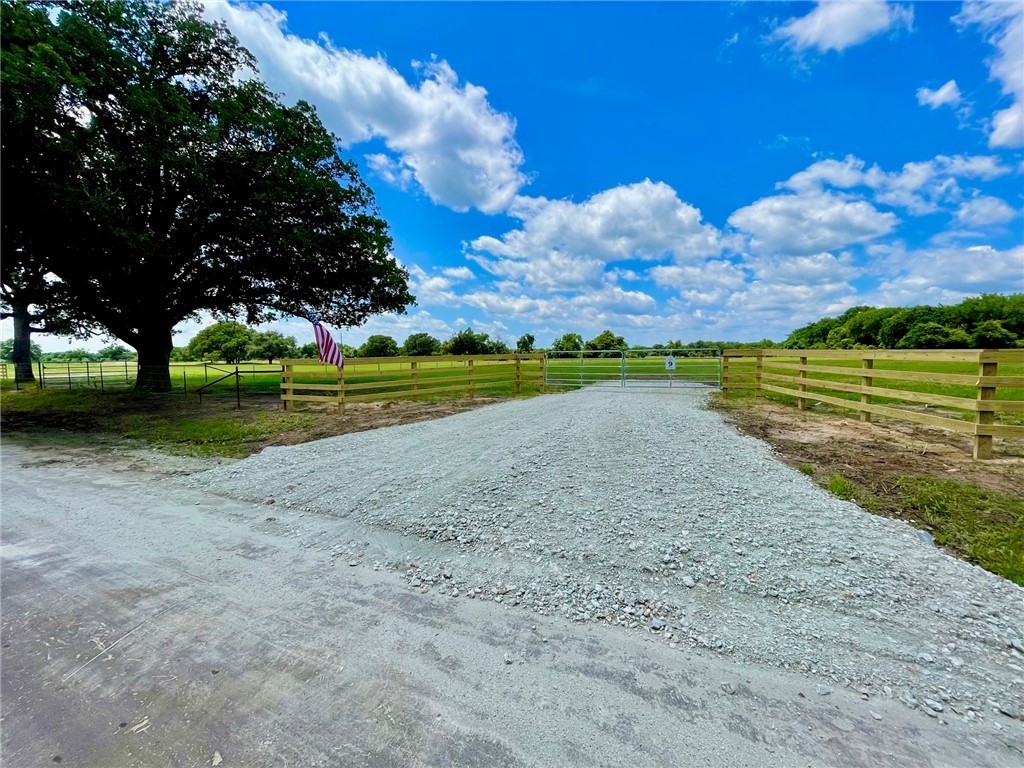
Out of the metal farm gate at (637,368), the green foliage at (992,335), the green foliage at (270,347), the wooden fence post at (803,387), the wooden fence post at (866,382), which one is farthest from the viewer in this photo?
the green foliage at (270,347)

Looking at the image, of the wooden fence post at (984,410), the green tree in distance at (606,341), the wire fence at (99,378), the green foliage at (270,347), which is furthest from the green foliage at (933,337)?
the green foliage at (270,347)

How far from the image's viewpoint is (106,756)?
1.53 metres

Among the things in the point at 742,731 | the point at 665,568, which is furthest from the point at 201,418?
the point at 742,731

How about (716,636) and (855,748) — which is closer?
(855,748)

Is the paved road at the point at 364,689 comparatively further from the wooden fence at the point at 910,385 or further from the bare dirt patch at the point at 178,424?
the wooden fence at the point at 910,385

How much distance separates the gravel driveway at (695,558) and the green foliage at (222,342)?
62517 mm

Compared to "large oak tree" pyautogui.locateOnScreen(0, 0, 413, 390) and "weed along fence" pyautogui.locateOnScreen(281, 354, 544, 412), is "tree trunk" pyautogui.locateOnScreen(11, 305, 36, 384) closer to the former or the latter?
"large oak tree" pyautogui.locateOnScreen(0, 0, 413, 390)

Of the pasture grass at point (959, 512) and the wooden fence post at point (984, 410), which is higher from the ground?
the wooden fence post at point (984, 410)

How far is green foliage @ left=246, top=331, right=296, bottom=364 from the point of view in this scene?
5538 centimetres

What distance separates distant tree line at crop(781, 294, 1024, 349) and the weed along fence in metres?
21.7

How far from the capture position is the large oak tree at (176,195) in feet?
31.0

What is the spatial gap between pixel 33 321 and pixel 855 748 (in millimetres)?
24840

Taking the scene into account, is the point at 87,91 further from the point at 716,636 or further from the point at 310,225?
the point at 716,636

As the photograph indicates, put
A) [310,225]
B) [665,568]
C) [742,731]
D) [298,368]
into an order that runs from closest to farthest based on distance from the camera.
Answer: [742,731], [665,568], [298,368], [310,225]
